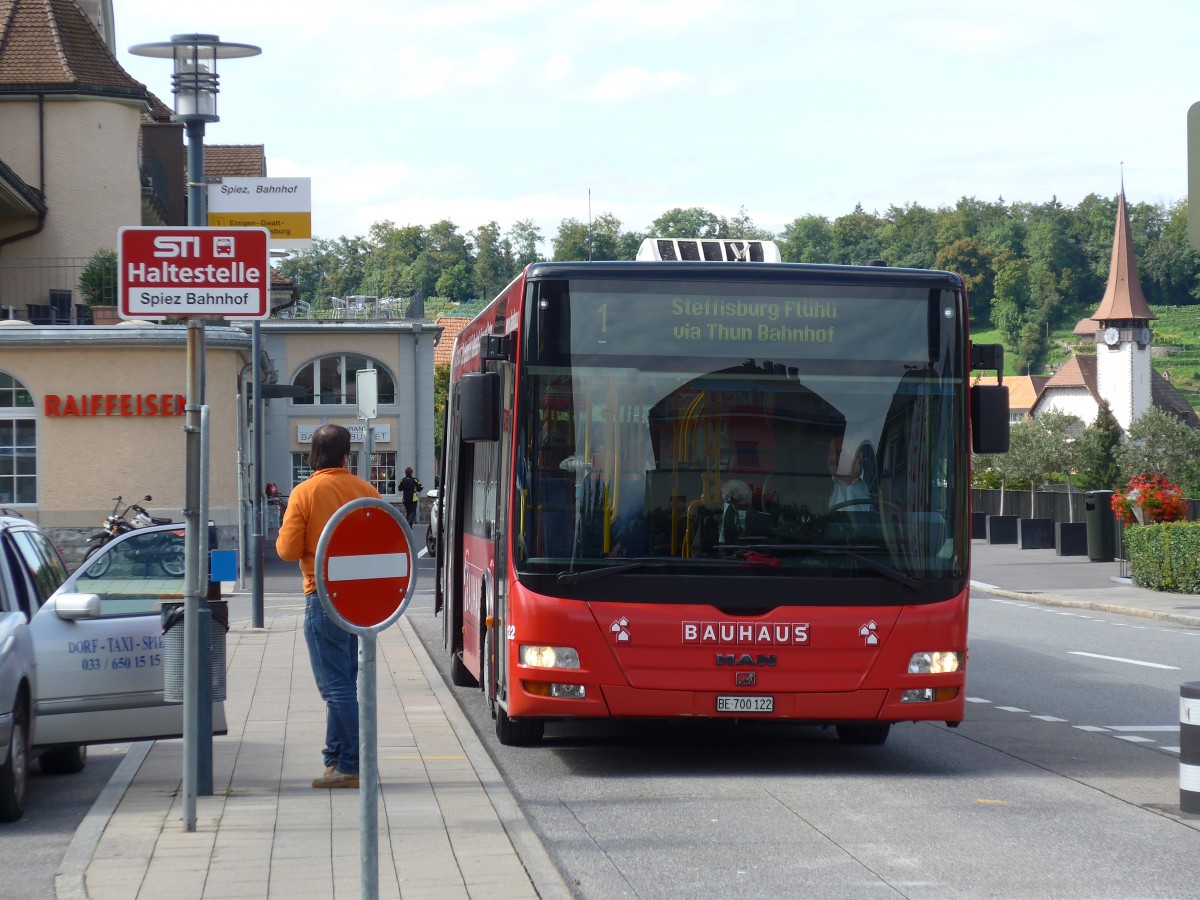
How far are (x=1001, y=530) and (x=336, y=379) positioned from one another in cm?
2268

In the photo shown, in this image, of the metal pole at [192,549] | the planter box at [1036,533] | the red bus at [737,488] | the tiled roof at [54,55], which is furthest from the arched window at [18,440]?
the planter box at [1036,533]

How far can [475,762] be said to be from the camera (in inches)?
378

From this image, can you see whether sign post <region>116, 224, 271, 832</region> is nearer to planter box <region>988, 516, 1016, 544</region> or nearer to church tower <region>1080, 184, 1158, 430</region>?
planter box <region>988, 516, 1016, 544</region>

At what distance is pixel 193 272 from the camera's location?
8.02 m

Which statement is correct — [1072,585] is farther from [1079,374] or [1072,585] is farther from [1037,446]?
[1079,374]

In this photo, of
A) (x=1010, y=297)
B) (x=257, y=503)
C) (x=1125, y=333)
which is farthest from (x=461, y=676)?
(x=1010, y=297)

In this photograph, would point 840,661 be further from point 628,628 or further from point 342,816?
point 342,816

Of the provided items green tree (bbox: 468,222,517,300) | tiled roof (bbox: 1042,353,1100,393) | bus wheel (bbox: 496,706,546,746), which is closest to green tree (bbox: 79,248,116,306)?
bus wheel (bbox: 496,706,546,746)

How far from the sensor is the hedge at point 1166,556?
90.2ft

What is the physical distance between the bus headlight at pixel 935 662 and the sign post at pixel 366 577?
170 inches

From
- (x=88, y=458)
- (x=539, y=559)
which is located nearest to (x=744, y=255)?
(x=539, y=559)

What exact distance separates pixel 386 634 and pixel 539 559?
1013cm

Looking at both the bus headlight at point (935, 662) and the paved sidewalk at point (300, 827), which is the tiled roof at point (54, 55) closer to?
the paved sidewalk at point (300, 827)

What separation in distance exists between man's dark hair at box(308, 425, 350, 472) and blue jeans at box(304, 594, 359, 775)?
0.72 meters
